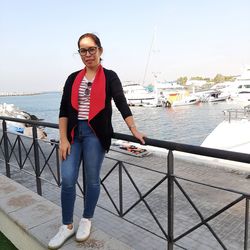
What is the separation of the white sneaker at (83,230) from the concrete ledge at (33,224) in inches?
1.8

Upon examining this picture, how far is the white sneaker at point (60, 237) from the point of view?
2.38m

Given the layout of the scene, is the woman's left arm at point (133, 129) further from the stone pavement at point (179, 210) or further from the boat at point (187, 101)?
the boat at point (187, 101)

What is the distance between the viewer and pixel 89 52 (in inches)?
91.3

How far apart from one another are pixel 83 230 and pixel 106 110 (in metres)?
1.03

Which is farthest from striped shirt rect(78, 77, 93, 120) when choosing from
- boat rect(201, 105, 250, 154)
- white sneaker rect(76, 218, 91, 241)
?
boat rect(201, 105, 250, 154)

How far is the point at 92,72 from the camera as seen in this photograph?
241 centimetres

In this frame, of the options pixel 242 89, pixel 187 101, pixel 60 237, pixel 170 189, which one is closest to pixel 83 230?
pixel 60 237

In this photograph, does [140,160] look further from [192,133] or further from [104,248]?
[192,133]

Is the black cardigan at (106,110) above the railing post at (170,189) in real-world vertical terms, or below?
above

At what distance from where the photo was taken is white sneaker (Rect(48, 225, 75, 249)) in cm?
238

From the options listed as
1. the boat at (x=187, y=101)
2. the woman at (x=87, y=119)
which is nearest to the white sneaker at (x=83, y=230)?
the woman at (x=87, y=119)

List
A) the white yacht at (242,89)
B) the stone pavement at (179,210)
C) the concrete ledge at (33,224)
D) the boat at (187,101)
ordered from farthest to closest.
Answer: the white yacht at (242,89) → the boat at (187,101) → the stone pavement at (179,210) → the concrete ledge at (33,224)

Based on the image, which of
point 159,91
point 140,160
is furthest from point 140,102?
point 140,160

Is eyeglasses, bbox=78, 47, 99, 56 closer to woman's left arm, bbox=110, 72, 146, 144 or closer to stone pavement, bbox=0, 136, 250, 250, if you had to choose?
woman's left arm, bbox=110, 72, 146, 144
